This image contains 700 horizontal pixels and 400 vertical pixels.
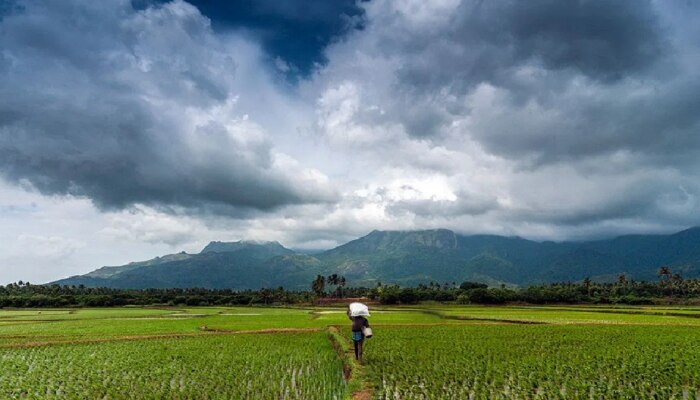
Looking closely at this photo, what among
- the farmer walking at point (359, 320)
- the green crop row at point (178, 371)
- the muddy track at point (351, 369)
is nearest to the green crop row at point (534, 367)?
the muddy track at point (351, 369)

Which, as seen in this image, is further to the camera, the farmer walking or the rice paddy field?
the farmer walking

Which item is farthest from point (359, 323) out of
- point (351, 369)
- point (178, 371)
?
point (178, 371)

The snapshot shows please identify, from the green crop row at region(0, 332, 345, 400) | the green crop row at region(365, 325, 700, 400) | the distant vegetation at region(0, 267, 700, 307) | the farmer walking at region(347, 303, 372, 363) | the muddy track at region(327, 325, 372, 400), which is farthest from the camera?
the distant vegetation at region(0, 267, 700, 307)

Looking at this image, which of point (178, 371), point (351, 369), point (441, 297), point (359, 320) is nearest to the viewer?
point (351, 369)

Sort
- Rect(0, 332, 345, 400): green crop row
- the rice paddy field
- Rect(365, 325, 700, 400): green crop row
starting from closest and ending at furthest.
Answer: Rect(365, 325, 700, 400): green crop row < the rice paddy field < Rect(0, 332, 345, 400): green crop row

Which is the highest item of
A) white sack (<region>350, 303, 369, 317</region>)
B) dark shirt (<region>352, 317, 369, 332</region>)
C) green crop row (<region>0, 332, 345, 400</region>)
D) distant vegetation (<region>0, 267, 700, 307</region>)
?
white sack (<region>350, 303, 369, 317</region>)

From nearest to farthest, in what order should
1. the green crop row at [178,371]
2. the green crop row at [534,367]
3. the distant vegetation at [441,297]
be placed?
the green crop row at [534,367] → the green crop row at [178,371] → the distant vegetation at [441,297]

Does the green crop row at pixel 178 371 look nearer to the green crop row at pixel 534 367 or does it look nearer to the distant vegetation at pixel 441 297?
the green crop row at pixel 534 367

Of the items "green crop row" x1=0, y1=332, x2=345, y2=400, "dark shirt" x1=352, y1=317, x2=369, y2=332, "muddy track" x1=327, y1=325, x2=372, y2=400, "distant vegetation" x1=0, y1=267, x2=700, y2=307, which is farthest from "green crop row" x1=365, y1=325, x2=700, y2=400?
"distant vegetation" x1=0, y1=267, x2=700, y2=307

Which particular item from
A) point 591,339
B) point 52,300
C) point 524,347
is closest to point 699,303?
point 591,339

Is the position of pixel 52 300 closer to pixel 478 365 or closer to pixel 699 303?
pixel 478 365

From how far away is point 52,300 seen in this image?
10794 cm

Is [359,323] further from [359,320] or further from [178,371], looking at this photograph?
[178,371]

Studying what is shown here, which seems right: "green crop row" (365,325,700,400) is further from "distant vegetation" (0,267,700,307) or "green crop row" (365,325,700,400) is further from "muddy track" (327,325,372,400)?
"distant vegetation" (0,267,700,307)
